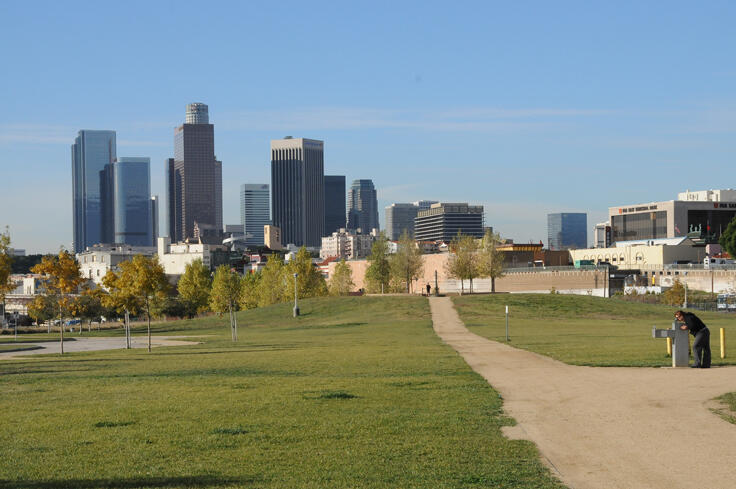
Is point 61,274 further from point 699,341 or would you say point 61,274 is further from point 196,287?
point 196,287

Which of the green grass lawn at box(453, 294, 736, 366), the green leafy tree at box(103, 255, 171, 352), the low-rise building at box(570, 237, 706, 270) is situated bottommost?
the green grass lawn at box(453, 294, 736, 366)

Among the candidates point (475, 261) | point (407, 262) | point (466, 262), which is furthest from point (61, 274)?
point (475, 261)

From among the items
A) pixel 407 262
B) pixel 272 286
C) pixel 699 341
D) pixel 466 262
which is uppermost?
pixel 407 262

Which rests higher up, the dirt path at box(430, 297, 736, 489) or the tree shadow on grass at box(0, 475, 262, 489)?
the tree shadow on grass at box(0, 475, 262, 489)

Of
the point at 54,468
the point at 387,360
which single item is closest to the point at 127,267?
the point at 387,360

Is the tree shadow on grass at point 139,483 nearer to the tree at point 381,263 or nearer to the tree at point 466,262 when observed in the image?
the tree at point 466,262

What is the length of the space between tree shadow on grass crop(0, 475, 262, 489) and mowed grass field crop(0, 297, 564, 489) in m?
0.03

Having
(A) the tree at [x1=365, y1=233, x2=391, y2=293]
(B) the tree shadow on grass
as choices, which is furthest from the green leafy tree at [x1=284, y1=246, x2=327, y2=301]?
(B) the tree shadow on grass

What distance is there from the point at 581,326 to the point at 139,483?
4819 cm

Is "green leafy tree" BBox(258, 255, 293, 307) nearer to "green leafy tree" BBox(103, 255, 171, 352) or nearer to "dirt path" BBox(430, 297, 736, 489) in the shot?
"green leafy tree" BBox(103, 255, 171, 352)

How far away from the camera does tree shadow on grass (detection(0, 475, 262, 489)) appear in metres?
11.5

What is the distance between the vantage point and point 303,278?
10612 centimetres

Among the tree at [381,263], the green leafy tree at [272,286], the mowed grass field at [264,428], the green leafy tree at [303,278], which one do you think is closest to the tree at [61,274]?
the mowed grass field at [264,428]

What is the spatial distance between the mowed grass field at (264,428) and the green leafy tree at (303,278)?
74.0 m
